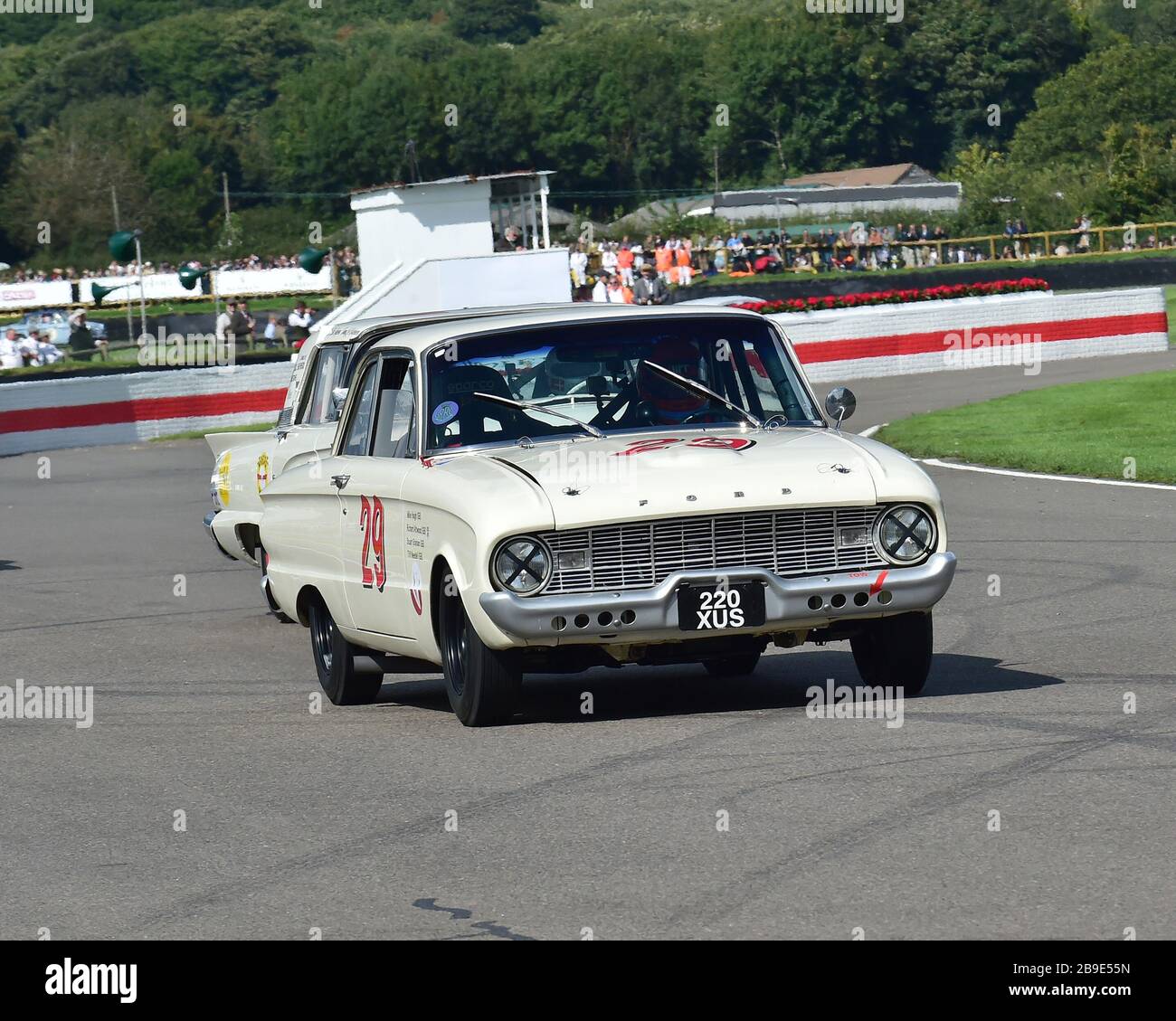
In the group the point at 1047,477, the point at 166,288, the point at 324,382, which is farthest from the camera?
the point at 166,288

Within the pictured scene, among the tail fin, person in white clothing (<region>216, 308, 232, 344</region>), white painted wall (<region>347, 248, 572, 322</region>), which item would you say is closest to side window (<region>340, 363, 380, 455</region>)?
the tail fin

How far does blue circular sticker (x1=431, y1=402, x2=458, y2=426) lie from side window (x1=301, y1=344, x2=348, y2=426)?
292cm

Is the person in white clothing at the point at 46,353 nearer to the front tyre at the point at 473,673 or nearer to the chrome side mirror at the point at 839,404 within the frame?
the chrome side mirror at the point at 839,404

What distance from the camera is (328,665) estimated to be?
974cm

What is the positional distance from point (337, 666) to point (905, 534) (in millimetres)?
2817

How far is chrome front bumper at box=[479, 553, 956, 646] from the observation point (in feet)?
25.7

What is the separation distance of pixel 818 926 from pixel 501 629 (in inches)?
114

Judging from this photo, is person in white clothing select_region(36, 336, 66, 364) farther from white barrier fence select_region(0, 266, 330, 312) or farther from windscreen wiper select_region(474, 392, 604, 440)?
windscreen wiper select_region(474, 392, 604, 440)

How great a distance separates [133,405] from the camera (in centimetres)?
3117

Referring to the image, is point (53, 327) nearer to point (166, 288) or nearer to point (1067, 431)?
point (166, 288)
